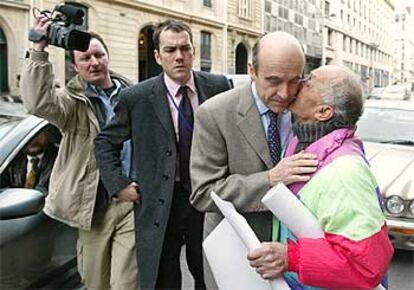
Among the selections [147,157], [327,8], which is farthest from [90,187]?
[327,8]

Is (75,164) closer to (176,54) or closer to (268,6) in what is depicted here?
(176,54)

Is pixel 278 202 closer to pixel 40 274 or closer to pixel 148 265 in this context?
pixel 148 265

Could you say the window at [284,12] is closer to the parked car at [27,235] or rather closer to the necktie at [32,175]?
the parked car at [27,235]

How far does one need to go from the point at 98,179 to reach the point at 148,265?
22.0 inches

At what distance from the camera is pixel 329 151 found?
1.65 meters

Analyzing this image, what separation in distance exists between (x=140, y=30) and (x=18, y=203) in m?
26.2

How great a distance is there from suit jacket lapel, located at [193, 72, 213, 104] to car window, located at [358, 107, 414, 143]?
13.6 feet

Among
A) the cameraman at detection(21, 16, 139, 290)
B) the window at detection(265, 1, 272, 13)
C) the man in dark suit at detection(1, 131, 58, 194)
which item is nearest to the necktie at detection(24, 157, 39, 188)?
the man in dark suit at detection(1, 131, 58, 194)

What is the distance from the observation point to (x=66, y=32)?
111 inches

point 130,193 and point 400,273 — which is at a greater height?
point 130,193

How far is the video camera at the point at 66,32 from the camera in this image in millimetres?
2832

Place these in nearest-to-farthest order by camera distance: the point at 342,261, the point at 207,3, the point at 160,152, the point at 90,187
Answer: the point at 342,261 → the point at 160,152 → the point at 90,187 → the point at 207,3

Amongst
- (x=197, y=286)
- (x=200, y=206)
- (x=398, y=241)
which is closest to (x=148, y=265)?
(x=197, y=286)

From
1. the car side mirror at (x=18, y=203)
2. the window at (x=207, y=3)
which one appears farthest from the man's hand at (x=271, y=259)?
the window at (x=207, y=3)
